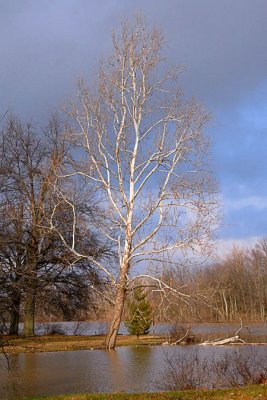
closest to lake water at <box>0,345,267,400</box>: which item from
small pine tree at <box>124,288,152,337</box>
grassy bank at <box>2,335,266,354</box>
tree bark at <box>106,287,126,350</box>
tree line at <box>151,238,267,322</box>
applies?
tree bark at <box>106,287,126,350</box>

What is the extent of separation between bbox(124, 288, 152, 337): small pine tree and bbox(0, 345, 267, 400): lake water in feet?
15.3

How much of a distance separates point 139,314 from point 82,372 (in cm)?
1312

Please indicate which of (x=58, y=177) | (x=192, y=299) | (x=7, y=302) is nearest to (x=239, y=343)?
(x=192, y=299)

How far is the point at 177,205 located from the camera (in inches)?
939

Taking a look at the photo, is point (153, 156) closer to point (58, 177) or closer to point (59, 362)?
point (58, 177)

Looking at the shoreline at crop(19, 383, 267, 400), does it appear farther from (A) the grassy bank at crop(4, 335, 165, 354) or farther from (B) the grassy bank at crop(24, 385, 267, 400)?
(A) the grassy bank at crop(4, 335, 165, 354)

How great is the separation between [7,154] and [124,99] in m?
10.8

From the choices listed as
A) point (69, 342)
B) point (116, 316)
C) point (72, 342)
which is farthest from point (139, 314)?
point (116, 316)

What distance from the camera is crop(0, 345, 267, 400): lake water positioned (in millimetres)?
13430

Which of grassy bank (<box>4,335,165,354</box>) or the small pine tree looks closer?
grassy bank (<box>4,335,165,354</box>)

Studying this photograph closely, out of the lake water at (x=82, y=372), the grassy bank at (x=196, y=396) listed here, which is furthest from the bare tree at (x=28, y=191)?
the grassy bank at (x=196, y=396)

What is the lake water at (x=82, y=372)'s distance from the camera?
529 inches

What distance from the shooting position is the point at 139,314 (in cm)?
2956

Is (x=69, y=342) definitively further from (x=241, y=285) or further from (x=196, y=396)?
(x=241, y=285)
